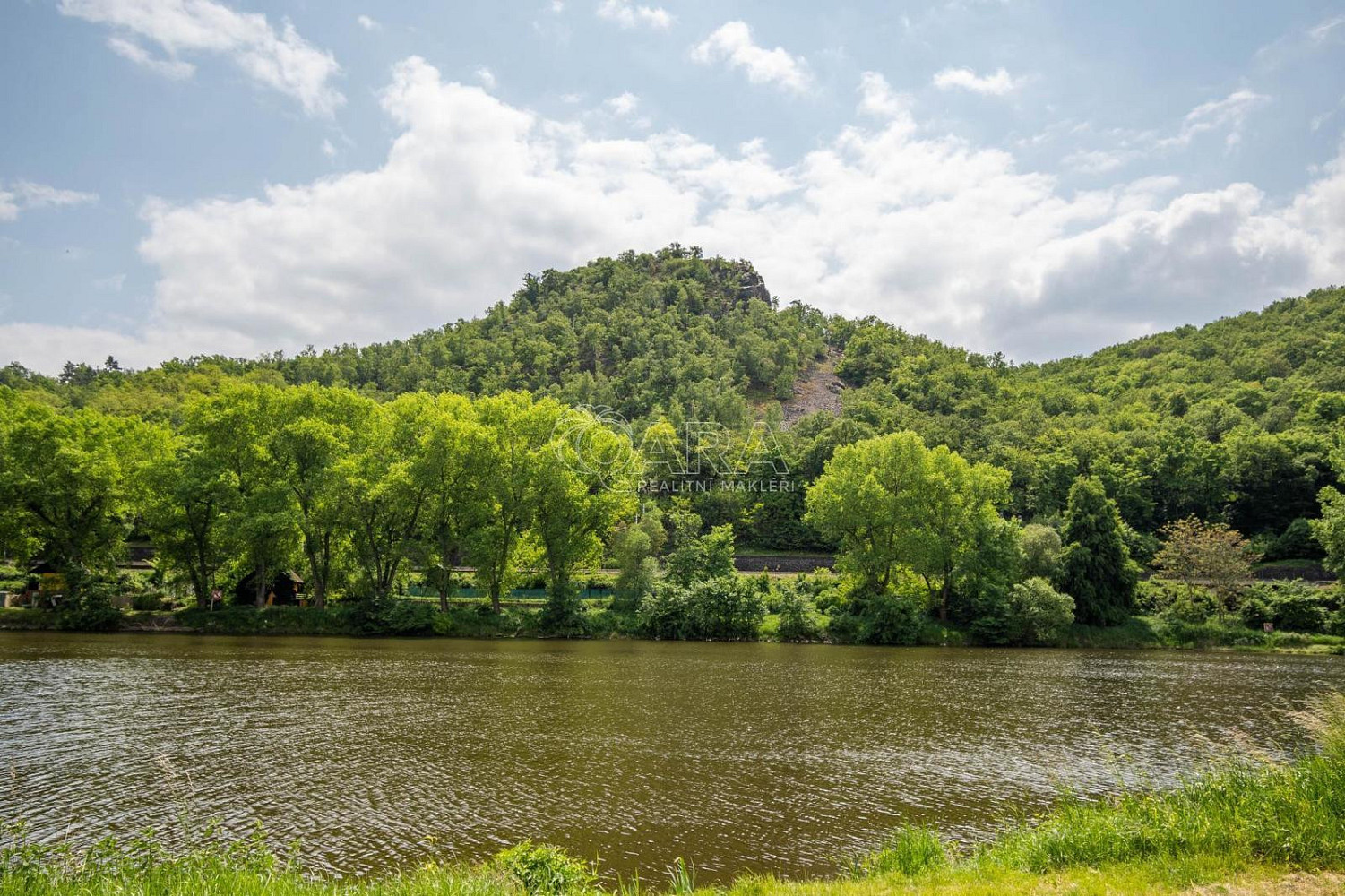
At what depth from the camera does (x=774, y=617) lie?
50562 mm

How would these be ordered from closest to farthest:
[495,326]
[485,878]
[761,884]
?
1. [485,878]
2. [761,884]
3. [495,326]

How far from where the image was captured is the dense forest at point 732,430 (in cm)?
4906

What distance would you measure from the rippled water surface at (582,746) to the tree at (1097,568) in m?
16.8

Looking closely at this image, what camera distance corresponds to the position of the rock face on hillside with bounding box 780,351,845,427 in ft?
457

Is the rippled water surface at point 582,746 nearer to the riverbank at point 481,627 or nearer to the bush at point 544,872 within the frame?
the bush at point 544,872

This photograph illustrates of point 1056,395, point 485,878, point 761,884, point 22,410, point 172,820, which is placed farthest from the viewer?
point 1056,395

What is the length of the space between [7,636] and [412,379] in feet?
280

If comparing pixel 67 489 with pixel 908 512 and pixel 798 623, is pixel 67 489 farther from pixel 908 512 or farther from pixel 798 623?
pixel 908 512

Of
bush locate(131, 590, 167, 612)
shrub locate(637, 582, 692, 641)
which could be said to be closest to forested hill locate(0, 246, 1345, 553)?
shrub locate(637, 582, 692, 641)

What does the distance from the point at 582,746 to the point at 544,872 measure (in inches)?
401

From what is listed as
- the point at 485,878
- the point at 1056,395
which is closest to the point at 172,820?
the point at 485,878

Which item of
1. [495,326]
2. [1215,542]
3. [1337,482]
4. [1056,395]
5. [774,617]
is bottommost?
[774,617]

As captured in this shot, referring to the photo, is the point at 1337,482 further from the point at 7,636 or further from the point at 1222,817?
the point at 7,636

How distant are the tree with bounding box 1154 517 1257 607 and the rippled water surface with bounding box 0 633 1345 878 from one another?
19.0 m
